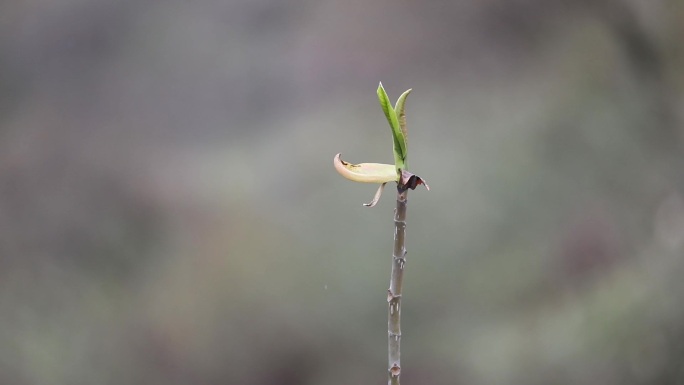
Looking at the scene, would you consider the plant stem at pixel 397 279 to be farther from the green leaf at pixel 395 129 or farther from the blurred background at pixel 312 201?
the blurred background at pixel 312 201

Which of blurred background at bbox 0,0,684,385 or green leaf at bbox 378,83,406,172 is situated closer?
green leaf at bbox 378,83,406,172

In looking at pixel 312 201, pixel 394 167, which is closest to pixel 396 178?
pixel 394 167

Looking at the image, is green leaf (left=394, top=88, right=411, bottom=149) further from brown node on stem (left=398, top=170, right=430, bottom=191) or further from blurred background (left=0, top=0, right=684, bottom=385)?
blurred background (left=0, top=0, right=684, bottom=385)

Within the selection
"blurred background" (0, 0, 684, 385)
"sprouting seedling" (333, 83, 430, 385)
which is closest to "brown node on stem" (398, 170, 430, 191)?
"sprouting seedling" (333, 83, 430, 385)

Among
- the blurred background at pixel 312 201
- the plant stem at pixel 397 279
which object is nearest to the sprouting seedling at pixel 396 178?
the plant stem at pixel 397 279

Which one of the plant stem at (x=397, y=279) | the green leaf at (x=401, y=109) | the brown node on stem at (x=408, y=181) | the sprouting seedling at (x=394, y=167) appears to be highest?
the green leaf at (x=401, y=109)

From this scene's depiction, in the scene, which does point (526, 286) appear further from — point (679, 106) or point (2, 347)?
point (2, 347)

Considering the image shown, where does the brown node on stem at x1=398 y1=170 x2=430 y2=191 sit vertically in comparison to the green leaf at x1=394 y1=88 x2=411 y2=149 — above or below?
below
